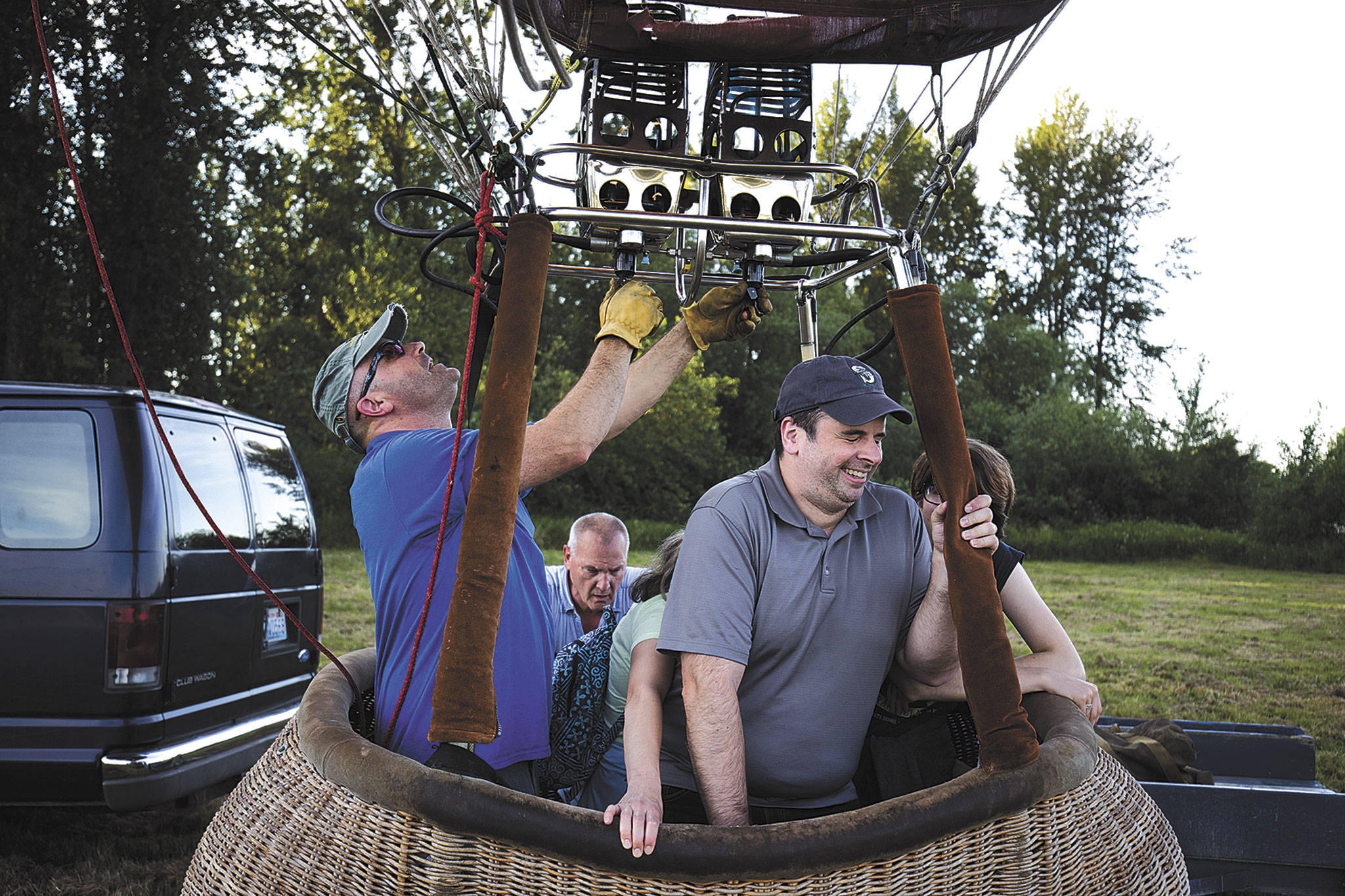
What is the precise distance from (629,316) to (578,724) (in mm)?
895

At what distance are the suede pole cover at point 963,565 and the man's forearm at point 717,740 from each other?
16.6 inches

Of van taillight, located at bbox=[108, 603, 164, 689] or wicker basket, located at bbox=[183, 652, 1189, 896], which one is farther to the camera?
van taillight, located at bbox=[108, 603, 164, 689]

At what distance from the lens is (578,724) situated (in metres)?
2.18

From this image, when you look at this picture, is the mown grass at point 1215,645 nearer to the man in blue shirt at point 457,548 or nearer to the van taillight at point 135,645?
the man in blue shirt at point 457,548

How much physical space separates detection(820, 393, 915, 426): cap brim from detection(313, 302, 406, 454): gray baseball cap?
0.93 meters

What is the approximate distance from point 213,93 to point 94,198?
6.34 feet

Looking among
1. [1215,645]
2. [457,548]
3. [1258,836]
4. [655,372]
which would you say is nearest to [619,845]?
[457,548]

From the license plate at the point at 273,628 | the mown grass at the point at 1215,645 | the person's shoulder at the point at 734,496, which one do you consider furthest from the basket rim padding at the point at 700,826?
the mown grass at the point at 1215,645

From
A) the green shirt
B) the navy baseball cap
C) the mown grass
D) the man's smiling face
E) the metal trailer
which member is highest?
the navy baseball cap

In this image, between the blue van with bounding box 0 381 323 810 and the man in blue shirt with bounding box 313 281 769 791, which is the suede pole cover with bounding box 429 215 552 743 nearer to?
the man in blue shirt with bounding box 313 281 769 791

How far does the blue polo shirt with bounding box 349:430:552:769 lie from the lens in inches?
72.7

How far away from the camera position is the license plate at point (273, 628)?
391 cm

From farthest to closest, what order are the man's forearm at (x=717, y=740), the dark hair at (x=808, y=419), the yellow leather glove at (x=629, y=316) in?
1. the dark hair at (x=808, y=419)
2. the yellow leather glove at (x=629, y=316)
3. the man's forearm at (x=717, y=740)

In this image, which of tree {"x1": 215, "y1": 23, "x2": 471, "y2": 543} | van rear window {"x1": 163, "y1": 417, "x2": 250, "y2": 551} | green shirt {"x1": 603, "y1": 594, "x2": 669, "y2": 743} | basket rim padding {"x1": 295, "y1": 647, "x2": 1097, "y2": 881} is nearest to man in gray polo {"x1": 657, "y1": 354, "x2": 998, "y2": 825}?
green shirt {"x1": 603, "y1": 594, "x2": 669, "y2": 743}
